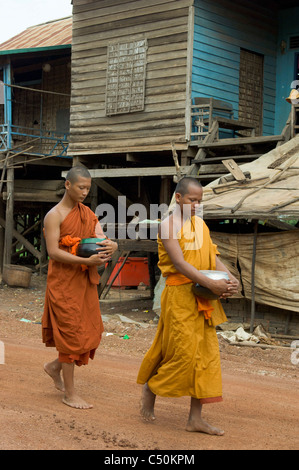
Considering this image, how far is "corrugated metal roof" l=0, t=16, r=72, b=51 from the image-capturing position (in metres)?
17.9

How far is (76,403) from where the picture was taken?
504 centimetres

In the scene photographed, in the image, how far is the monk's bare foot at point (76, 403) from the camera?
501 centimetres

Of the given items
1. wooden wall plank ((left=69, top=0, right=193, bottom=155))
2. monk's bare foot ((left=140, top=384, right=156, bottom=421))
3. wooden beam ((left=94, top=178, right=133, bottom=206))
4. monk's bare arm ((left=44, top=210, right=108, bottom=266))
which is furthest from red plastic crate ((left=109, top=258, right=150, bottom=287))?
monk's bare foot ((left=140, top=384, right=156, bottom=421))

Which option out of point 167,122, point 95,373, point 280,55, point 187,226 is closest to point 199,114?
point 167,122

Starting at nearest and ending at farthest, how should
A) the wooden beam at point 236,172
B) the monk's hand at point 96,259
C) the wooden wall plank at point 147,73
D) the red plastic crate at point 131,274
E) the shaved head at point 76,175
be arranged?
the monk's hand at point 96,259 < the shaved head at point 76,175 < the wooden beam at point 236,172 < the wooden wall plank at point 147,73 < the red plastic crate at point 131,274

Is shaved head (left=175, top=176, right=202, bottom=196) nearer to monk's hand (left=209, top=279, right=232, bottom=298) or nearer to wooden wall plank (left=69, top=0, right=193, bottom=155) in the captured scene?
monk's hand (left=209, top=279, right=232, bottom=298)

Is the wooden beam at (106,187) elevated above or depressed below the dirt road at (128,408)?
above

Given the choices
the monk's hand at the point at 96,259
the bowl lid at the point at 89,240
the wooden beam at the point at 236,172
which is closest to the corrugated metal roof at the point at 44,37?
the wooden beam at the point at 236,172

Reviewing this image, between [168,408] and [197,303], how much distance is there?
1.20m

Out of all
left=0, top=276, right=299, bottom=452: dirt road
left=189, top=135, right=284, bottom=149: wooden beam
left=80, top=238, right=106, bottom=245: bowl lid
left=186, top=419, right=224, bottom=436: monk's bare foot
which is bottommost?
left=0, top=276, right=299, bottom=452: dirt road

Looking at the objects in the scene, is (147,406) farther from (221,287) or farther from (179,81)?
(179,81)

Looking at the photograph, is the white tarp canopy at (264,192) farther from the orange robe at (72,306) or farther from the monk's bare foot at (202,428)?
the monk's bare foot at (202,428)

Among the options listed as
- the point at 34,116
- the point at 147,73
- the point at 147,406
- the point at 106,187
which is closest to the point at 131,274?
the point at 106,187

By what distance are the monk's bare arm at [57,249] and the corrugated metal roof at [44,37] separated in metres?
13.0
